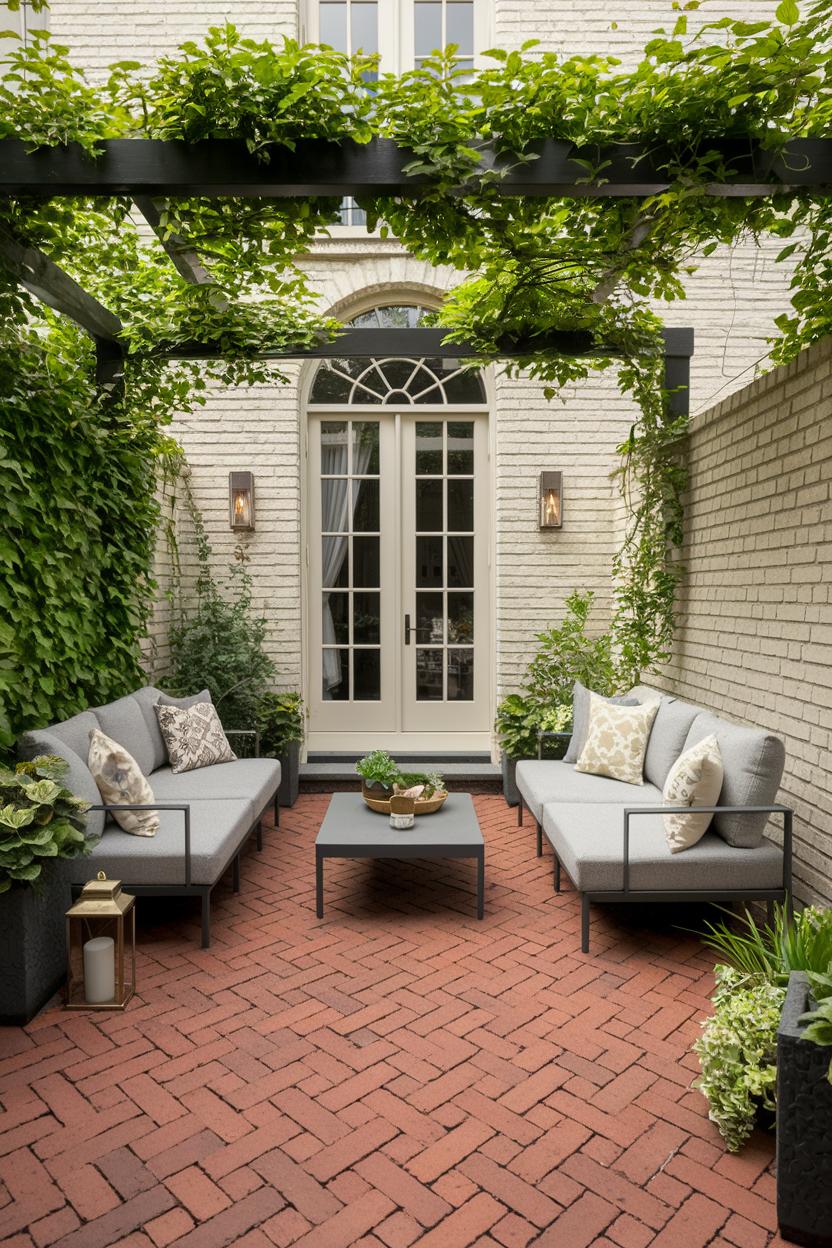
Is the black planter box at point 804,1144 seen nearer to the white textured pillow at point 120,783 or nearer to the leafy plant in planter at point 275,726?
the white textured pillow at point 120,783

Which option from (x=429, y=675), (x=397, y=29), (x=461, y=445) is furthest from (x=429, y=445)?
(x=397, y=29)

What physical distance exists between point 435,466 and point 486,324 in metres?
2.09

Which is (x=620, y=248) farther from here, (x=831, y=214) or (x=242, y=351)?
(x=242, y=351)

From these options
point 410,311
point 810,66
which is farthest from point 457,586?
point 810,66

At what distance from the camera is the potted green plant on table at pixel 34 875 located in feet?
9.10

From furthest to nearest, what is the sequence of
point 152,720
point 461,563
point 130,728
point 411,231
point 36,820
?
1. point 461,563
2. point 152,720
3. point 130,728
4. point 411,231
5. point 36,820

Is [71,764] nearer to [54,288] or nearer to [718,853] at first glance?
[54,288]

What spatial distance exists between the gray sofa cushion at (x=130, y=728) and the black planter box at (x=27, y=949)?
1.14 m

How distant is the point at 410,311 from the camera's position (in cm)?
656

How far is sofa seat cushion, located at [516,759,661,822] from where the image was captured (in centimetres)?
401

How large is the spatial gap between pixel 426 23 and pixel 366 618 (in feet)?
15.1

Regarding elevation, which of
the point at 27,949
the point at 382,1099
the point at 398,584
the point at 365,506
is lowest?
the point at 382,1099

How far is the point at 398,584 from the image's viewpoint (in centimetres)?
660

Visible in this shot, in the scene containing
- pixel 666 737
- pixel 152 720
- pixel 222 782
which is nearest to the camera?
pixel 666 737
